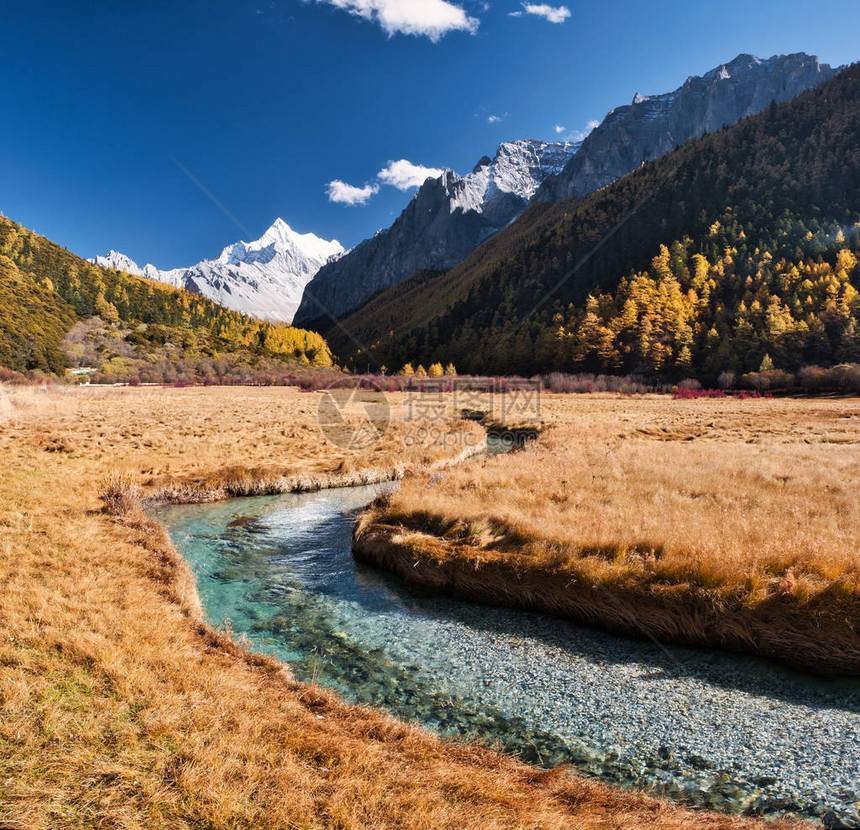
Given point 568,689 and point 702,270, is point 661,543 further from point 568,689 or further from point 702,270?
point 702,270

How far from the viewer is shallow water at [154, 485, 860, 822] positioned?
5.87 m

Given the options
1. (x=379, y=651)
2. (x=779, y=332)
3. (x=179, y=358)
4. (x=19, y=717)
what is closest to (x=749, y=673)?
(x=379, y=651)

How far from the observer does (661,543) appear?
1087cm

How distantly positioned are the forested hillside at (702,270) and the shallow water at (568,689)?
101m

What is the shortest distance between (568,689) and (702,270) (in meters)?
144

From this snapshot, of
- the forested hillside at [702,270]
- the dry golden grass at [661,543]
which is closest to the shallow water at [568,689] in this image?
the dry golden grass at [661,543]

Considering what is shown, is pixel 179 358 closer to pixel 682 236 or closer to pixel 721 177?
pixel 682 236

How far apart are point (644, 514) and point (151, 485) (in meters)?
20.1

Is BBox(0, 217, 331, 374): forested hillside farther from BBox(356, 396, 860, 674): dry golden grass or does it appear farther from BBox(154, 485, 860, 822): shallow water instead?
BBox(154, 485, 860, 822): shallow water

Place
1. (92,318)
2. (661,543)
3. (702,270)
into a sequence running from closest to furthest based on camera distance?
(661,543) < (702,270) < (92,318)

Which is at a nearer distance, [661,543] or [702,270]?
[661,543]
